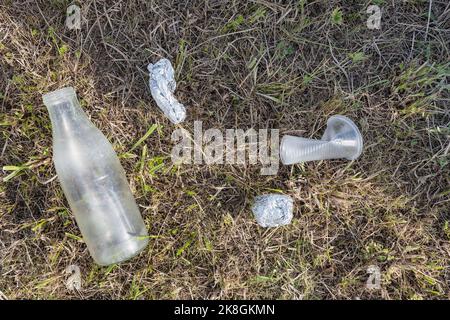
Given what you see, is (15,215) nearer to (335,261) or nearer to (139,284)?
(139,284)

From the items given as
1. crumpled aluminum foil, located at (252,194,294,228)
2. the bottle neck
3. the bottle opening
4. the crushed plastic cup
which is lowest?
crumpled aluminum foil, located at (252,194,294,228)

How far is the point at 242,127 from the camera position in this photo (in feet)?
6.91

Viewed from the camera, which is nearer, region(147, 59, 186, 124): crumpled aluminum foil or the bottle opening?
the bottle opening

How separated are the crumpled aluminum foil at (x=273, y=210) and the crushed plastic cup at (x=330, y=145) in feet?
0.54

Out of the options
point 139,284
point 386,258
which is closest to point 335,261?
point 386,258

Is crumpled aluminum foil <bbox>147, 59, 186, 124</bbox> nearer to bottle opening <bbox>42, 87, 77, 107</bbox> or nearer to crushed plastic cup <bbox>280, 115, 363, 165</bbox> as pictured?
bottle opening <bbox>42, 87, 77, 107</bbox>

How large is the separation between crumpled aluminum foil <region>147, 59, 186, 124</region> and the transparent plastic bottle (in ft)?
0.96

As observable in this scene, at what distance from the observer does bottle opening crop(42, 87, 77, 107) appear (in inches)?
73.2

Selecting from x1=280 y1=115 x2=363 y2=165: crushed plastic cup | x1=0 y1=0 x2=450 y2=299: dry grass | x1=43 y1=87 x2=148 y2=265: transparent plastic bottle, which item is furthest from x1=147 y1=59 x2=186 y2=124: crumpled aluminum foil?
x1=280 y1=115 x2=363 y2=165: crushed plastic cup

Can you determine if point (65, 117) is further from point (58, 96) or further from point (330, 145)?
point (330, 145)

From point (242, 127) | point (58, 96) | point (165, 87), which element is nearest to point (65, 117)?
point (58, 96)

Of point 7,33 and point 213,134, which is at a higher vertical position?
point 7,33

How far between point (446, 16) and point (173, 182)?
1.44m

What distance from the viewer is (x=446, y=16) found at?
7.00ft
